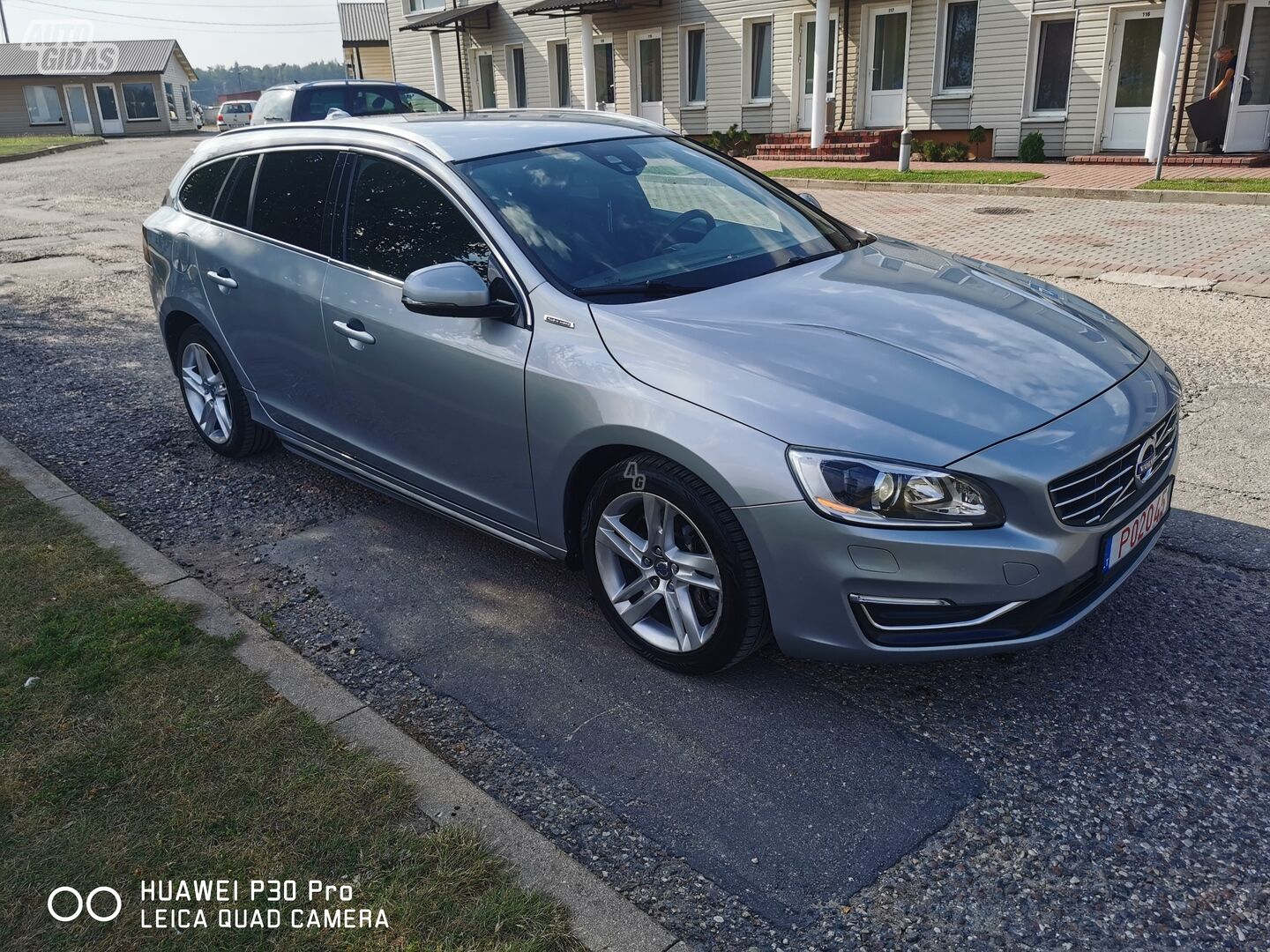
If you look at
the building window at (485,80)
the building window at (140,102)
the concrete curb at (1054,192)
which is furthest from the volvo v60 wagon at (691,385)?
the building window at (140,102)

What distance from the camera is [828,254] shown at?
4.32 m

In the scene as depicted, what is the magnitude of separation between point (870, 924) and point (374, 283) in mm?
3016

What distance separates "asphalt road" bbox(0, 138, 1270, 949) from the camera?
2.60m

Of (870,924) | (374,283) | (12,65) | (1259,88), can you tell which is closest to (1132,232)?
(1259,88)

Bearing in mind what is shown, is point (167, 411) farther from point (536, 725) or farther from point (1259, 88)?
point (1259, 88)

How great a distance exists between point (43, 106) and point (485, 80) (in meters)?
36.9

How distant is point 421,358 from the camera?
13.1ft

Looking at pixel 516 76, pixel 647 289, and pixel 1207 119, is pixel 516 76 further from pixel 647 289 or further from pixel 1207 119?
pixel 647 289

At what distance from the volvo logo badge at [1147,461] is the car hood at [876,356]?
24cm

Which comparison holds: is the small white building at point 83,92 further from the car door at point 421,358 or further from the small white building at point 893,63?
the car door at point 421,358

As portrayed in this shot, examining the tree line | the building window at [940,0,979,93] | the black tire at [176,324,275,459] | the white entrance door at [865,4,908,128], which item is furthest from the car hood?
the tree line

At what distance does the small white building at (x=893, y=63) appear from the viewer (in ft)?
58.7

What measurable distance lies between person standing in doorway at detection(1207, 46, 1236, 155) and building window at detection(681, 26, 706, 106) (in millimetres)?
12359

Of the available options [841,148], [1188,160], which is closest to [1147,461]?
[1188,160]
